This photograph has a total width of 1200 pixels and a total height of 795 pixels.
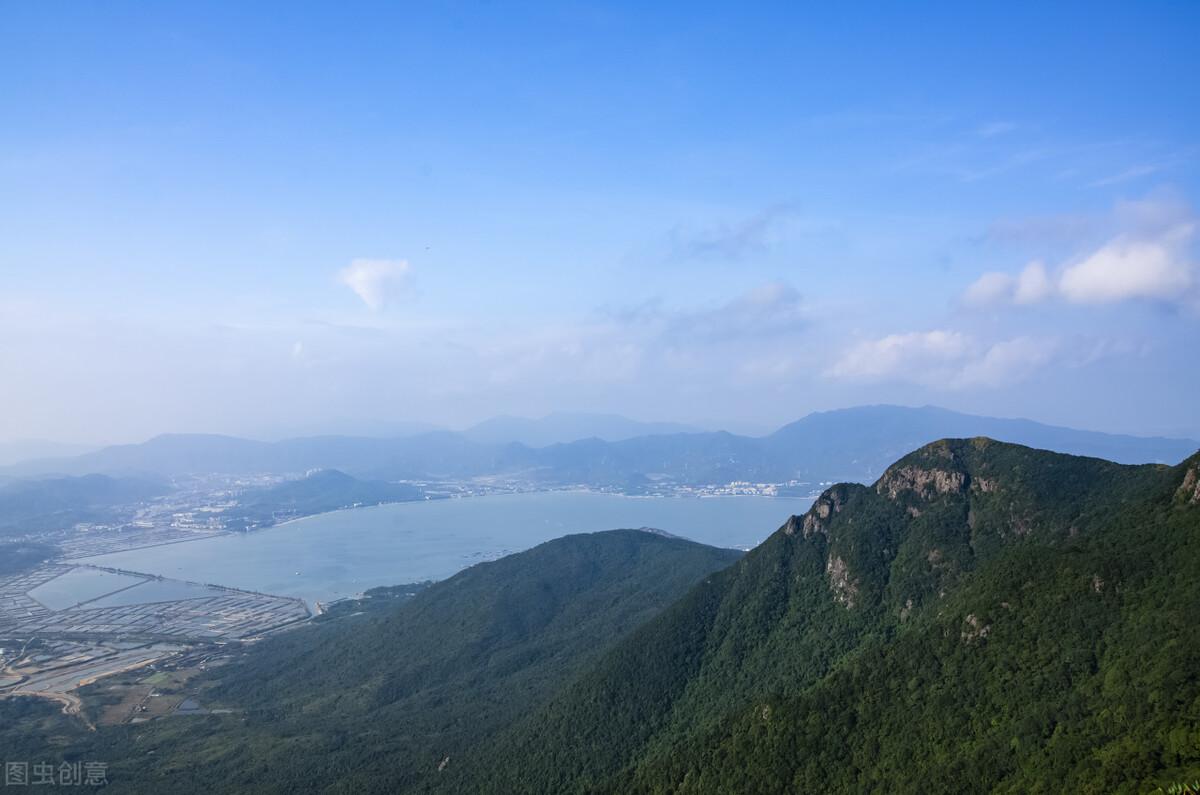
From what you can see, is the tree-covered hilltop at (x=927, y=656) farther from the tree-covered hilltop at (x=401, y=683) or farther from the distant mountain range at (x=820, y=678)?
the tree-covered hilltop at (x=401, y=683)

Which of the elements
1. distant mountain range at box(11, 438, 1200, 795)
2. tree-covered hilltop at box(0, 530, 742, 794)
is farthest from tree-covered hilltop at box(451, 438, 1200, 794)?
tree-covered hilltop at box(0, 530, 742, 794)

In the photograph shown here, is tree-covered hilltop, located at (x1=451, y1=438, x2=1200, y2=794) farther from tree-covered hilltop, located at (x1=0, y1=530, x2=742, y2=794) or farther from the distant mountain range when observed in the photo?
tree-covered hilltop, located at (x1=0, y1=530, x2=742, y2=794)

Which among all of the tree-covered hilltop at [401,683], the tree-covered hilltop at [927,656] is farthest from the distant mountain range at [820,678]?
the tree-covered hilltop at [401,683]

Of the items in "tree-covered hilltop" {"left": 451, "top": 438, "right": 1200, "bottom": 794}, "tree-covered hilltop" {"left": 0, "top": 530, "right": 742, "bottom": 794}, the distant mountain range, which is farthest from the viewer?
"tree-covered hilltop" {"left": 0, "top": 530, "right": 742, "bottom": 794}

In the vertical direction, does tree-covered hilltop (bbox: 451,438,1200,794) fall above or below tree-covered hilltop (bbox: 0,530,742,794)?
above

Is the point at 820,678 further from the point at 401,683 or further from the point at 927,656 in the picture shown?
the point at 401,683

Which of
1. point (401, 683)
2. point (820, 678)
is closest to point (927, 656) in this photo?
point (820, 678)

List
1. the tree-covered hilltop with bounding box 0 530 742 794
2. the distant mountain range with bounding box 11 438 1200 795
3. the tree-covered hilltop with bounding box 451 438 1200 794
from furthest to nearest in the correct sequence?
1. the tree-covered hilltop with bounding box 0 530 742 794
2. the distant mountain range with bounding box 11 438 1200 795
3. the tree-covered hilltop with bounding box 451 438 1200 794
